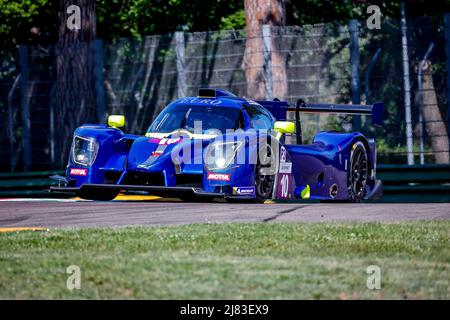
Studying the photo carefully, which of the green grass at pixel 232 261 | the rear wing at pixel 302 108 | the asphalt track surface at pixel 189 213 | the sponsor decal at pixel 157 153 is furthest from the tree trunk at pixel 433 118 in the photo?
the green grass at pixel 232 261

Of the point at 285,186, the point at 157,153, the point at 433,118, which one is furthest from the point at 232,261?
the point at 433,118

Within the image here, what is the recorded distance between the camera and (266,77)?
65.3 feet

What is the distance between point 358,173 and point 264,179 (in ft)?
8.18

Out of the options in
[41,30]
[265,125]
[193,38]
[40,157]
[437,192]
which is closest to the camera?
[265,125]

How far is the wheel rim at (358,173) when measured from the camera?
16453 millimetres

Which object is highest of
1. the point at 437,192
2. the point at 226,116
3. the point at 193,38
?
the point at 193,38

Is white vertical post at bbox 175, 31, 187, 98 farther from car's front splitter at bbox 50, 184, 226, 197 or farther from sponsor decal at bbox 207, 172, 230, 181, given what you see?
sponsor decal at bbox 207, 172, 230, 181

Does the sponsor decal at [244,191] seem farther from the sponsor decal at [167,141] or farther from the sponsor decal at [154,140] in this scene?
the sponsor decal at [154,140]

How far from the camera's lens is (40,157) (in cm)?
2256

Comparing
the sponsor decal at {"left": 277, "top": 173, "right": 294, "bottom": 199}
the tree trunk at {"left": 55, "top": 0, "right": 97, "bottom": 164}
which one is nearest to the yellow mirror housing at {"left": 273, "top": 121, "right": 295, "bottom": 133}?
the sponsor decal at {"left": 277, "top": 173, "right": 294, "bottom": 199}

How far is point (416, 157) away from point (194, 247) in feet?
32.0

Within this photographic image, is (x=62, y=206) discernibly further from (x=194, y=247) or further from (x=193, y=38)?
(x=193, y=38)

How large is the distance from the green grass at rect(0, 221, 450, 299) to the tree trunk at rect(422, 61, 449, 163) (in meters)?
7.12
